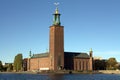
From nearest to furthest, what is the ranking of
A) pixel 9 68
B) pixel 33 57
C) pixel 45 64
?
pixel 45 64, pixel 33 57, pixel 9 68

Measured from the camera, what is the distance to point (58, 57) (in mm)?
145125

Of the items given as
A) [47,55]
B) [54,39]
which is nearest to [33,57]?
[47,55]

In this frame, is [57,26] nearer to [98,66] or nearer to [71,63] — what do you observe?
[71,63]

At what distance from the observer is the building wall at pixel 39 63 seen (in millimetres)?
152500

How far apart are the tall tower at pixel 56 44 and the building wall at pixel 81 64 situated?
39.9 ft

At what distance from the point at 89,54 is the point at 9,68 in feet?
170

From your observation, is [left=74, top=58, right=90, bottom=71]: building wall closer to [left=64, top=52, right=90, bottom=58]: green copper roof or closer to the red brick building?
the red brick building

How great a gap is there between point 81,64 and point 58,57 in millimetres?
16732

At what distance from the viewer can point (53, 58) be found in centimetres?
14475

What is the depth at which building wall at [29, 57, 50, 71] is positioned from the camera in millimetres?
152500

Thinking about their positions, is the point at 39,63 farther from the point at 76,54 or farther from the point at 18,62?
the point at 76,54

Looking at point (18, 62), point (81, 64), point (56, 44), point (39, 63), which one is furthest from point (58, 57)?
point (18, 62)

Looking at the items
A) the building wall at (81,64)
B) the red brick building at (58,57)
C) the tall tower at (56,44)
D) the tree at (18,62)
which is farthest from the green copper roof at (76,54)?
the tree at (18,62)

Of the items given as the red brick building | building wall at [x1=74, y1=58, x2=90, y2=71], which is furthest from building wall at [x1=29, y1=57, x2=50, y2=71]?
building wall at [x1=74, y1=58, x2=90, y2=71]
